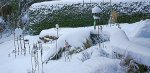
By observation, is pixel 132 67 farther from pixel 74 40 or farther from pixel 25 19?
pixel 25 19

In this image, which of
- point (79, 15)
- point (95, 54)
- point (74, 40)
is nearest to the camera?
point (95, 54)

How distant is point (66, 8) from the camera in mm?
16672

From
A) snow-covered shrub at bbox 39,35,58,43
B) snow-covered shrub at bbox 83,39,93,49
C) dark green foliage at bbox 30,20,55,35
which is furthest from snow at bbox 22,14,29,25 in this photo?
snow-covered shrub at bbox 83,39,93,49

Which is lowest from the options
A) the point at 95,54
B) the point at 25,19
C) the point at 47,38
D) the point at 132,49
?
the point at 47,38

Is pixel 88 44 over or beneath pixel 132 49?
beneath

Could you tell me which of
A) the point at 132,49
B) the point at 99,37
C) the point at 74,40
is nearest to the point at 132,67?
the point at 132,49

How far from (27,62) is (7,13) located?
10.4 m

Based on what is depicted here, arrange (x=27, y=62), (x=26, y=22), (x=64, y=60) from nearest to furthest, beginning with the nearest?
(x=64, y=60)
(x=27, y=62)
(x=26, y=22)

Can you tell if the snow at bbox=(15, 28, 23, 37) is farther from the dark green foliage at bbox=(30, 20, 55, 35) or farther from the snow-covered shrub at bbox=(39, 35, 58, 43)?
the snow-covered shrub at bbox=(39, 35, 58, 43)

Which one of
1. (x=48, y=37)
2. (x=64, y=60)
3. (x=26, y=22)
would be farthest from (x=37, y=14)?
(x=64, y=60)

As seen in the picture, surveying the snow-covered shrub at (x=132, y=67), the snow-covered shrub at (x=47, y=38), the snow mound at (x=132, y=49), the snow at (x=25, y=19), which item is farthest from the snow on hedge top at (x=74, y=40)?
the snow at (x=25, y=19)

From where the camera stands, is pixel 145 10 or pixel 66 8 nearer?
pixel 145 10

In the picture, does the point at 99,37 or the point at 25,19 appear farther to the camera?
the point at 25,19

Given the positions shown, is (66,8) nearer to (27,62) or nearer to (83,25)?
(83,25)
